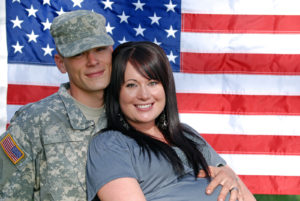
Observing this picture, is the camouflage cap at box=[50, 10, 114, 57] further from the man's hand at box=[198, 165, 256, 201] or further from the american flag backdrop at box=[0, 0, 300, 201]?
the american flag backdrop at box=[0, 0, 300, 201]

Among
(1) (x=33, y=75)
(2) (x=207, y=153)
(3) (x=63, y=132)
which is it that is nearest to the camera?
(3) (x=63, y=132)

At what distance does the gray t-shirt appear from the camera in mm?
2047

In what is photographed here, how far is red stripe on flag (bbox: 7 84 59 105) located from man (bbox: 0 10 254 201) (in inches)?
50.6

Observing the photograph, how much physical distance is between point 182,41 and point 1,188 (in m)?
1.97

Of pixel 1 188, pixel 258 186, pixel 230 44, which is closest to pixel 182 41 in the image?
pixel 230 44

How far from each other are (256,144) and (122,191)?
1975 mm

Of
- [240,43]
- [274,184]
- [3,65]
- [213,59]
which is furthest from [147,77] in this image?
[274,184]

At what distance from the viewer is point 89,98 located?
2369 mm

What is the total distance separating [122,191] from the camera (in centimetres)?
198

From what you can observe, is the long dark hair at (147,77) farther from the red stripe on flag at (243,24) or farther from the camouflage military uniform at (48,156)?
the red stripe on flag at (243,24)

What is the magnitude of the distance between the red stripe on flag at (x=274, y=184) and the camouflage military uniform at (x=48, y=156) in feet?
6.37

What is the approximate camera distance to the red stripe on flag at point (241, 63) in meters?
3.61

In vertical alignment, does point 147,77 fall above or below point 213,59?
above

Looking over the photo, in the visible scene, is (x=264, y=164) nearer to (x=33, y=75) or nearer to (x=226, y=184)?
(x=226, y=184)
